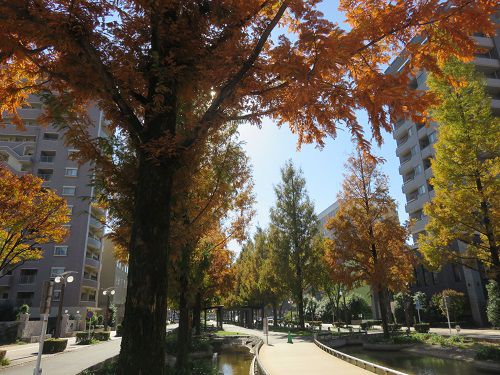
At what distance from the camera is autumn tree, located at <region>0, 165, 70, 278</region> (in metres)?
17.0

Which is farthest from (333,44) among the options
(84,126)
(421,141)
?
(421,141)

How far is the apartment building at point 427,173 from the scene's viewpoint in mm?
33688

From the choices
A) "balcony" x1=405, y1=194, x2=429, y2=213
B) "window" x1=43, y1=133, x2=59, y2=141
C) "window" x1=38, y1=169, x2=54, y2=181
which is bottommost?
"balcony" x1=405, y1=194, x2=429, y2=213

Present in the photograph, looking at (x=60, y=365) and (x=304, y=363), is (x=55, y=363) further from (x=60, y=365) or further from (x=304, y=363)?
(x=304, y=363)

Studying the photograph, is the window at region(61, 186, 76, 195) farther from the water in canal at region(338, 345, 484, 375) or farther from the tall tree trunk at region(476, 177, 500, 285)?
the tall tree trunk at region(476, 177, 500, 285)

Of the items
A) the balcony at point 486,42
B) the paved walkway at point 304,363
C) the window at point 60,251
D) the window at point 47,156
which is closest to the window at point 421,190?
A: the balcony at point 486,42

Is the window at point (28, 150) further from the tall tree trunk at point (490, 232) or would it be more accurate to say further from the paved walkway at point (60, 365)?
the tall tree trunk at point (490, 232)

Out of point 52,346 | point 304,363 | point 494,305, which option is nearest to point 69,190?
point 52,346

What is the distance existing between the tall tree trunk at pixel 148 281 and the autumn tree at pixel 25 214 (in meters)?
15.9

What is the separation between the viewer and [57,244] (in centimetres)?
4522

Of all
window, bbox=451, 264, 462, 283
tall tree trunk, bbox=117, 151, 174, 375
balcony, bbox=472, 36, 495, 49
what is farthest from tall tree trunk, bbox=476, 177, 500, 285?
balcony, bbox=472, 36, 495, 49

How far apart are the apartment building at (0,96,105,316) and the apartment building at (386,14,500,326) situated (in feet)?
129

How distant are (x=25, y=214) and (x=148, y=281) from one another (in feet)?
56.5

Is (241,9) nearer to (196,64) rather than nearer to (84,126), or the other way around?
(196,64)
